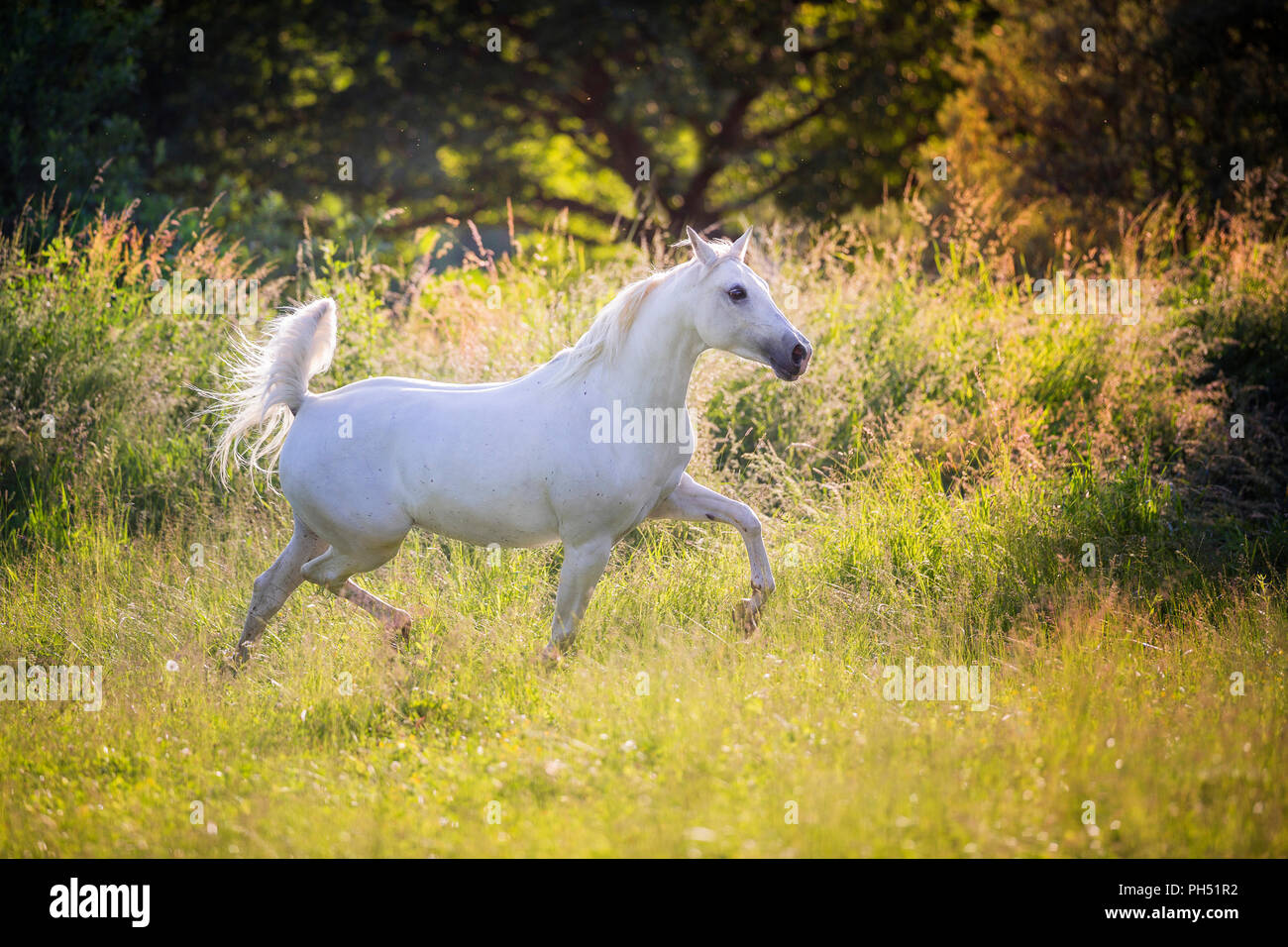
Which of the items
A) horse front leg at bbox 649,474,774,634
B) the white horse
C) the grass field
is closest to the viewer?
the grass field

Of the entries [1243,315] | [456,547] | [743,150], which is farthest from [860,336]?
[743,150]

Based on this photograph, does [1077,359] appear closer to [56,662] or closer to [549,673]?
[549,673]

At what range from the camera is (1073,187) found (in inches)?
499

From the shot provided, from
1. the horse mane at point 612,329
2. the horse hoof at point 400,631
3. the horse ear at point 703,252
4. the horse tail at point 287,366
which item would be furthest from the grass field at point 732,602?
the horse ear at point 703,252

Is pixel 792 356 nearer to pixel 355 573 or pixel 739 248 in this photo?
pixel 739 248

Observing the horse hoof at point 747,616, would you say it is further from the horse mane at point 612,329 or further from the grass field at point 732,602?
the horse mane at point 612,329

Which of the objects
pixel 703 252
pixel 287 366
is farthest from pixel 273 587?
pixel 703 252

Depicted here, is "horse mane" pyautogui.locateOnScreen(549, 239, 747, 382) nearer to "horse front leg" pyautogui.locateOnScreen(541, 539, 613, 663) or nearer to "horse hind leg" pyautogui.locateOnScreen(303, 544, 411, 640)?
"horse front leg" pyautogui.locateOnScreen(541, 539, 613, 663)

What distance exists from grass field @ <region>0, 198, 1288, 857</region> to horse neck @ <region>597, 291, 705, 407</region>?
117 cm

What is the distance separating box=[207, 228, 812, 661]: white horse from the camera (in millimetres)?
4793

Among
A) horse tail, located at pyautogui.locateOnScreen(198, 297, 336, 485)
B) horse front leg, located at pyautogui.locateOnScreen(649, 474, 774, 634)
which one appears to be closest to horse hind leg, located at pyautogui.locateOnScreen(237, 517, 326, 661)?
horse tail, located at pyautogui.locateOnScreen(198, 297, 336, 485)

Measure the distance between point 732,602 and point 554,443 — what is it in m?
1.53

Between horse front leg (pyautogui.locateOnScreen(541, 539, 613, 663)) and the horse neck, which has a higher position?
the horse neck

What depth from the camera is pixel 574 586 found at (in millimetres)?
4945
